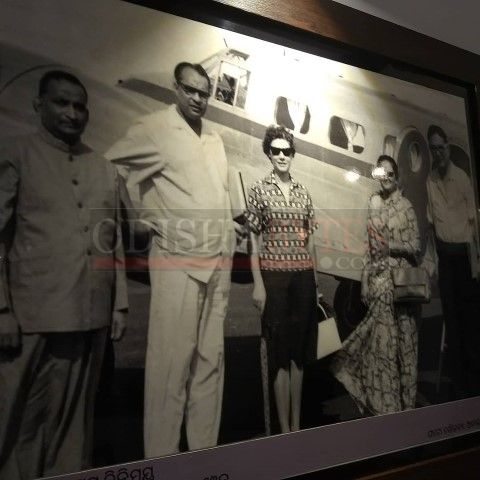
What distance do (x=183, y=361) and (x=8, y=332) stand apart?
1.04 feet

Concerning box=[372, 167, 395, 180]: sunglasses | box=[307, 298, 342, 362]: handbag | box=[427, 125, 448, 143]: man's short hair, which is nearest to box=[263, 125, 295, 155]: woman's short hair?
box=[372, 167, 395, 180]: sunglasses

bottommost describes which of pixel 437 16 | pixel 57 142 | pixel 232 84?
pixel 57 142

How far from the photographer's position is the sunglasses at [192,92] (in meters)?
0.93

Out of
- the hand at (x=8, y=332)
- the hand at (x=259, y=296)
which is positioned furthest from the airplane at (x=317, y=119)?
the hand at (x=8, y=332)

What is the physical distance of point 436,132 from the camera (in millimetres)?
1301

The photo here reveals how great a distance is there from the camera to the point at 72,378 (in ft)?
2.54

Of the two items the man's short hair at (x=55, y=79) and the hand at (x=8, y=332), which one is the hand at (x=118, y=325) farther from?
the man's short hair at (x=55, y=79)

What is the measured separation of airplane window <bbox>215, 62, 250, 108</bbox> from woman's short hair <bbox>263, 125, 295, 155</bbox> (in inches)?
3.4

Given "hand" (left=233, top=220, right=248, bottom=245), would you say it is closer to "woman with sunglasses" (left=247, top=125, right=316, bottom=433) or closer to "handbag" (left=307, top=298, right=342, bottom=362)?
"woman with sunglasses" (left=247, top=125, right=316, bottom=433)

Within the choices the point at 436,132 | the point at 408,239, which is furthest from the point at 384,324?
the point at 436,132

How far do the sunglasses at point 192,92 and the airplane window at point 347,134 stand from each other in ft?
1.12

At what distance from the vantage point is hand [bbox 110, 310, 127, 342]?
2.66ft

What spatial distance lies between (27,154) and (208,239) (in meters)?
0.38

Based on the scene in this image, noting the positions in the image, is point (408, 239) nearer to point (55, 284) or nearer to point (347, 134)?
point (347, 134)
